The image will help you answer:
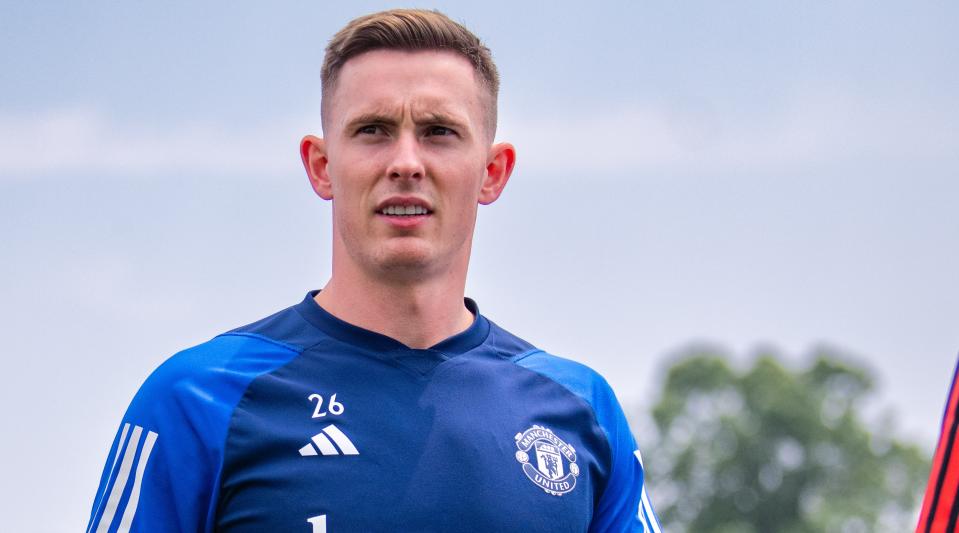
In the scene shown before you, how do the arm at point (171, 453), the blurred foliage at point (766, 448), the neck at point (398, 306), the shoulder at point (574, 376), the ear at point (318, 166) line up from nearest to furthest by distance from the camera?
the arm at point (171, 453), the neck at point (398, 306), the ear at point (318, 166), the shoulder at point (574, 376), the blurred foliage at point (766, 448)

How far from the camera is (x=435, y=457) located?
4883 millimetres

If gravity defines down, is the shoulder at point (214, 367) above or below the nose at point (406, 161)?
below

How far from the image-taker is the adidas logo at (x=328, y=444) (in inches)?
189

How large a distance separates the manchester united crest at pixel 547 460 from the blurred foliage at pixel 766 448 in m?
60.6

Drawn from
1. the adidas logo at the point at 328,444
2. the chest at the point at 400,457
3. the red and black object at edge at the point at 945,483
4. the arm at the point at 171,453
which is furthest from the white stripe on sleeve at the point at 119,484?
the red and black object at edge at the point at 945,483

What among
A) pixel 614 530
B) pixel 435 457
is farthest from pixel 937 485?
pixel 435 457

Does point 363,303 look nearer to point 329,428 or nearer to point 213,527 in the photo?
point 329,428

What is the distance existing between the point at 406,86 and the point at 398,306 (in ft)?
2.35

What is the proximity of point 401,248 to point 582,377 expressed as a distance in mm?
959

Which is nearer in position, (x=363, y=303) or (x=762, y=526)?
(x=363, y=303)

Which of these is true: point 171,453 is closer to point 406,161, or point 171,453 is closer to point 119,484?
point 119,484

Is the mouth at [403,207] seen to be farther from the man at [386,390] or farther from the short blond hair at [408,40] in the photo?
the short blond hair at [408,40]

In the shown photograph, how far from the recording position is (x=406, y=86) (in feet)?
16.4

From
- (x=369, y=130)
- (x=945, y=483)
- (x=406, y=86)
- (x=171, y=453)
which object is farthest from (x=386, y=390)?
(x=945, y=483)
